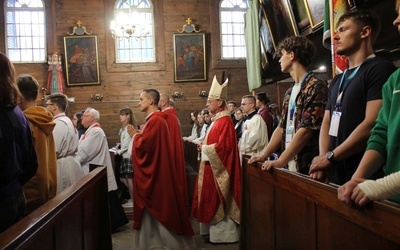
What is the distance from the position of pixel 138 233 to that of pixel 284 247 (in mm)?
2232

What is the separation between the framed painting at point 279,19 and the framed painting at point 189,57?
13.8ft

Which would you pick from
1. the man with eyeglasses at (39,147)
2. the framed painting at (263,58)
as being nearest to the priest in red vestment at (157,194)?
the man with eyeglasses at (39,147)

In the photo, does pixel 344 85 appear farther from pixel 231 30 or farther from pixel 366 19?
pixel 231 30

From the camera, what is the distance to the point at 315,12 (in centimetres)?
486

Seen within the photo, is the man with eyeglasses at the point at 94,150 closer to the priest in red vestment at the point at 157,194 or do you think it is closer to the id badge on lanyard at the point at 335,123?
the priest in red vestment at the point at 157,194

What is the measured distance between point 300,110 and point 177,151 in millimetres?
1884

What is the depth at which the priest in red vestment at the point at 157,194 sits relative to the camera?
3.81 m

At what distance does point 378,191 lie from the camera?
1.22m

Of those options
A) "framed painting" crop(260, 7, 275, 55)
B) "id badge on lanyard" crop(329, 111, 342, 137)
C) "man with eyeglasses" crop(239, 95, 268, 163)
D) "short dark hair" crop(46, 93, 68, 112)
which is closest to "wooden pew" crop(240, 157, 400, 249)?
"id badge on lanyard" crop(329, 111, 342, 137)

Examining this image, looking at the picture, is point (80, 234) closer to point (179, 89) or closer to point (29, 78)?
point (29, 78)

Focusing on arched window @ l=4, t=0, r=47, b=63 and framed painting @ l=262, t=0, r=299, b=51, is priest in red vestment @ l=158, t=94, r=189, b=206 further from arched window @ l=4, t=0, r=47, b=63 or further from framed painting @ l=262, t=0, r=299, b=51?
arched window @ l=4, t=0, r=47, b=63

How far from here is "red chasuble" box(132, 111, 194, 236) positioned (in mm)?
3803

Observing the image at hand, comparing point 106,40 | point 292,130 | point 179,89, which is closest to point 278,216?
point 292,130

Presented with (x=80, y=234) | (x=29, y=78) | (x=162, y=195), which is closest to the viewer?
(x=80, y=234)
